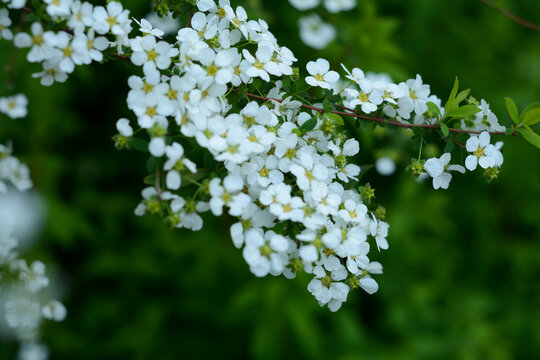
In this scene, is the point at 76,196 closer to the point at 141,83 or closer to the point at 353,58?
the point at 353,58

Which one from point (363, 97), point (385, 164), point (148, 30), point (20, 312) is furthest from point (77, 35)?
point (385, 164)

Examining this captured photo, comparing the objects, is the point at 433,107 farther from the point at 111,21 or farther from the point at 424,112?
the point at 111,21

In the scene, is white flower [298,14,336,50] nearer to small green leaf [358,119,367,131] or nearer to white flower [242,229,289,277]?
small green leaf [358,119,367,131]

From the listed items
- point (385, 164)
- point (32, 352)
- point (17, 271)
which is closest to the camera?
point (17, 271)

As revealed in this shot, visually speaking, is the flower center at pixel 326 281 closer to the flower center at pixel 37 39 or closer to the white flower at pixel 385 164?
the flower center at pixel 37 39


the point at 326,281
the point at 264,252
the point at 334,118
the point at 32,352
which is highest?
the point at 334,118

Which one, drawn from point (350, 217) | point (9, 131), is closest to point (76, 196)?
point (9, 131)

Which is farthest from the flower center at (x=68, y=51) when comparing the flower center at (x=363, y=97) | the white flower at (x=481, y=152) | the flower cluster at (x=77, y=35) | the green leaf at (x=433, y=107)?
the white flower at (x=481, y=152)
